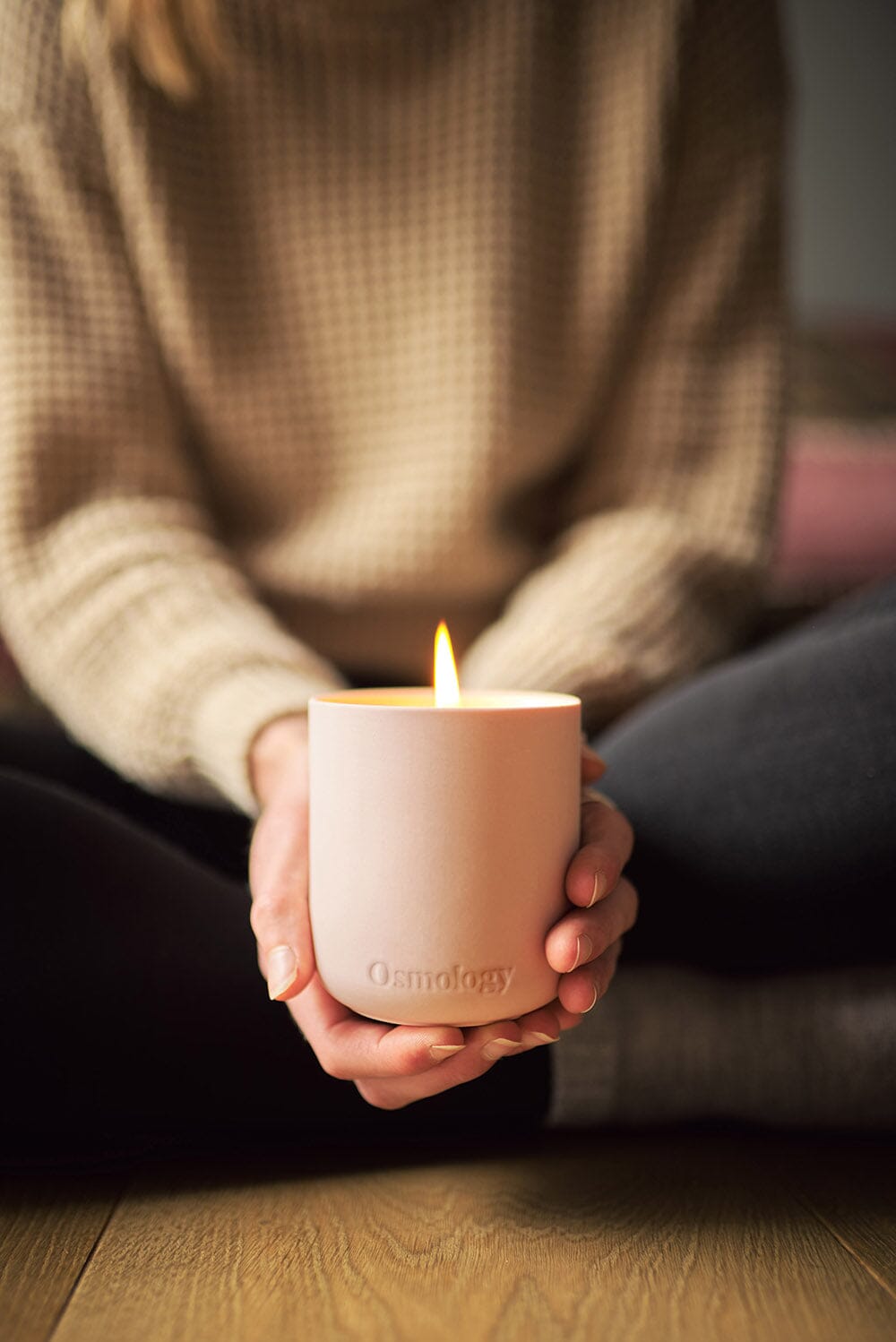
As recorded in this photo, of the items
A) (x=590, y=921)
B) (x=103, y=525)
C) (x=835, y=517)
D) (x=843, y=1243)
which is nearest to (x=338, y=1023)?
(x=590, y=921)

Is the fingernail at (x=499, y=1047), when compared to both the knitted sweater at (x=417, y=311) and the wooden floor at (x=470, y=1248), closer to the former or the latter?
the wooden floor at (x=470, y=1248)

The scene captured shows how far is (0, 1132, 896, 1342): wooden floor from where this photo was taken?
1.44ft

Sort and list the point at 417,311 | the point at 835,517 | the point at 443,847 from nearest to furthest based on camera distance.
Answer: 1. the point at 443,847
2. the point at 417,311
3. the point at 835,517

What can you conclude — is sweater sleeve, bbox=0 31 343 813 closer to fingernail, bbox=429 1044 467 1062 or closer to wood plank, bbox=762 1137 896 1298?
fingernail, bbox=429 1044 467 1062

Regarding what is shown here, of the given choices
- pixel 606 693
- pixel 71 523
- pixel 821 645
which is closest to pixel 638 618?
pixel 606 693

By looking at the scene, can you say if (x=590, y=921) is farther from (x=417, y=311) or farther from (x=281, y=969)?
(x=417, y=311)

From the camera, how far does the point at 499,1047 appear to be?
0.47 meters

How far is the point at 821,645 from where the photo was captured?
2.16 feet

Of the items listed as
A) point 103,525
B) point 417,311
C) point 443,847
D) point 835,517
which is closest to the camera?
point 443,847

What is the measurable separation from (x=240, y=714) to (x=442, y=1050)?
0.26 meters

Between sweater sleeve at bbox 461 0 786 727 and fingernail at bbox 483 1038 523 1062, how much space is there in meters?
0.42

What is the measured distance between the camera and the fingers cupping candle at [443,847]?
431 millimetres

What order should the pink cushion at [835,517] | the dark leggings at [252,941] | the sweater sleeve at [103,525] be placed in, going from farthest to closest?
1. the pink cushion at [835,517]
2. the sweater sleeve at [103,525]
3. the dark leggings at [252,941]

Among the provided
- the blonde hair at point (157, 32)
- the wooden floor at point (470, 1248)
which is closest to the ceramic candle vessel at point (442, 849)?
the wooden floor at point (470, 1248)
